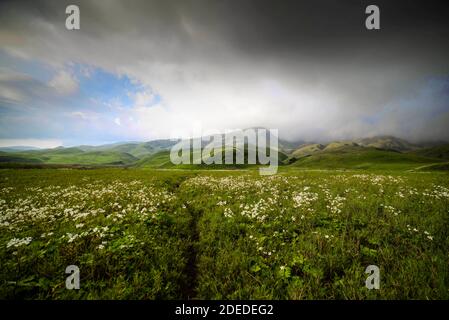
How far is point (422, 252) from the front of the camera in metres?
5.00

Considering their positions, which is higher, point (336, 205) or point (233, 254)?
point (336, 205)

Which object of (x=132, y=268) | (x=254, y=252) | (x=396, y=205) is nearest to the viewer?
(x=132, y=268)

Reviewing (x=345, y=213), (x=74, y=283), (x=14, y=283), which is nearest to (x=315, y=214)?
(x=345, y=213)

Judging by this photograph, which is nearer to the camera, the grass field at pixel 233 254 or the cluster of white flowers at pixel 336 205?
the grass field at pixel 233 254

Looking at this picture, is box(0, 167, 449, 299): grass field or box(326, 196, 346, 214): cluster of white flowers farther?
box(326, 196, 346, 214): cluster of white flowers

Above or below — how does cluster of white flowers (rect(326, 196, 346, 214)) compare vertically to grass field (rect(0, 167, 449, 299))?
above

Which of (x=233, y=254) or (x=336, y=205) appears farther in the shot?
(x=336, y=205)

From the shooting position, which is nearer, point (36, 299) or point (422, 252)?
point (36, 299)

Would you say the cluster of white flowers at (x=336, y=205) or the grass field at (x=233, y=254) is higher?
the cluster of white flowers at (x=336, y=205)
